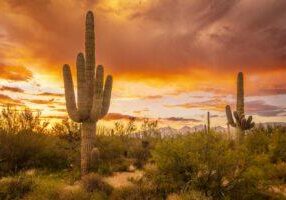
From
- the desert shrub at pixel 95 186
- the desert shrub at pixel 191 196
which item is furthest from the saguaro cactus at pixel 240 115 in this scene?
the desert shrub at pixel 191 196

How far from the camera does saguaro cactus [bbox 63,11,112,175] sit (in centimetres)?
1686

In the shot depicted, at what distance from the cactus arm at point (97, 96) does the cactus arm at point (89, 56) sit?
0.25 m

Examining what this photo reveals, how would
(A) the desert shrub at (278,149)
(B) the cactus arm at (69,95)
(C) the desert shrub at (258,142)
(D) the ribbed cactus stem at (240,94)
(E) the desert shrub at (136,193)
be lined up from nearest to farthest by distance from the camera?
1. (E) the desert shrub at (136,193)
2. (A) the desert shrub at (278,149)
3. (B) the cactus arm at (69,95)
4. (C) the desert shrub at (258,142)
5. (D) the ribbed cactus stem at (240,94)

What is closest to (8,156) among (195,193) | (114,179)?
(114,179)

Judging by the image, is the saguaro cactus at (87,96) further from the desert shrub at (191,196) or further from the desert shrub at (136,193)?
the desert shrub at (191,196)

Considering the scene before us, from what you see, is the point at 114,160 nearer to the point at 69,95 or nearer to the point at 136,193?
the point at 69,95

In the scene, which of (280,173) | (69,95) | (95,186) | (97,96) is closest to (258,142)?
(280,173)

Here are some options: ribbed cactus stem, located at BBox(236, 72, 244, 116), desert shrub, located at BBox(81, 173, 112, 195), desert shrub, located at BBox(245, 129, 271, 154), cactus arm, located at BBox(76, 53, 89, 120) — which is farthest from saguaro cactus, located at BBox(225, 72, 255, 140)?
desert shrub, located at BBox(81, 173, 112, 195)

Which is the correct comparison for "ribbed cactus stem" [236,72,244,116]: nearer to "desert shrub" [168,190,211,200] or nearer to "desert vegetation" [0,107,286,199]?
"desert vegetation" [0,107,286,199]

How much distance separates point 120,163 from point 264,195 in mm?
9941

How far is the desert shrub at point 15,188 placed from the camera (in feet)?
38.5

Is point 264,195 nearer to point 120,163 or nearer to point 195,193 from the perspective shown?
point 195,193

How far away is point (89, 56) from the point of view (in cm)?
1717

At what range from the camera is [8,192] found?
39.1 ft
